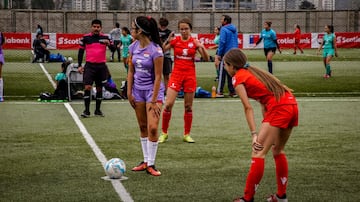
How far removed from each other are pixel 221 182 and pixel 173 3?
4649 centimetres

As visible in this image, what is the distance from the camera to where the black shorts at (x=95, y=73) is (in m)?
16.6

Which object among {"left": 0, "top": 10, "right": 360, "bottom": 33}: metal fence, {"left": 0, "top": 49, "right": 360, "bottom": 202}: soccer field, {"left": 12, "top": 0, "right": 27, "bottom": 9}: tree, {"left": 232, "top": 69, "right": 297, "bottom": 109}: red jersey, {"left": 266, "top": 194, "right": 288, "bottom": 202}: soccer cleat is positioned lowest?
{"left": 0, "top": 49, "right": 360, "bottom": 202}: soccer field

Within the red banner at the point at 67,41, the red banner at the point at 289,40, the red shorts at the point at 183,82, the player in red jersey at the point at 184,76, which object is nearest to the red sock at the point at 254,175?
the player in red jersey at the point at 184,76

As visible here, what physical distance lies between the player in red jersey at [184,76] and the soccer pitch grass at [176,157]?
0.41 m

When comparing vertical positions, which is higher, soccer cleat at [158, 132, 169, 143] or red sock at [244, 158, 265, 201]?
red sock at [244, 158, 265, 201]

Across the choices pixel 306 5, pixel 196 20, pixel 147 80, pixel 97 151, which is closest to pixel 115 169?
pixel 147 80

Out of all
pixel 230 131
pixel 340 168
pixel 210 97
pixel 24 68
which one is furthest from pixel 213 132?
pixel 24 68

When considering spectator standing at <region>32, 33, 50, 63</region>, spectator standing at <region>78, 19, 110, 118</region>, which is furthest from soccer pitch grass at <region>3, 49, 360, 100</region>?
spectator standing at <region>78, 19, 110, 118</region>

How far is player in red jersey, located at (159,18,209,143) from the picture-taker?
42.3 ft

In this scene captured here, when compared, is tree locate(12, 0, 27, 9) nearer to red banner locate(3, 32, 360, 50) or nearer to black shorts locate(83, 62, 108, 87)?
red banner locate(3, 32, 360, 50)

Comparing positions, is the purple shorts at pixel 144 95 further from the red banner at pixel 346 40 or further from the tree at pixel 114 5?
the tree at pixel 114 5

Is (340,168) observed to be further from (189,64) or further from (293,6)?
(293,6)

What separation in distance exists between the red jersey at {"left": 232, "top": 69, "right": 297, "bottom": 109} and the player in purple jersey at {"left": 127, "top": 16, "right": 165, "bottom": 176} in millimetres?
2211

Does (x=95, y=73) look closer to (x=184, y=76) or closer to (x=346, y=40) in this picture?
(x=184, y=76)
